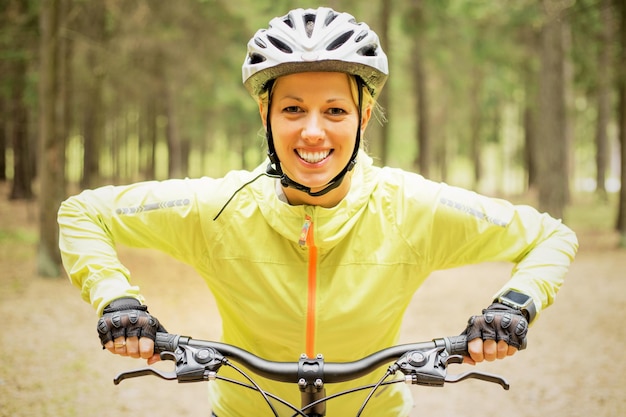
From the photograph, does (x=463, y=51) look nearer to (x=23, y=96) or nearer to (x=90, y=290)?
(x=23, y=96)

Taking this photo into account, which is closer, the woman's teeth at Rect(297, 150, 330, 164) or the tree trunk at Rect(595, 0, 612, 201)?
the woman's teeth at Rect(297, 150, 330, 164)

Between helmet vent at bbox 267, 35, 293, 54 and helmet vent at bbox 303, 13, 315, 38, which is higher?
helmet vent at bbox 303, 13, 315, 38

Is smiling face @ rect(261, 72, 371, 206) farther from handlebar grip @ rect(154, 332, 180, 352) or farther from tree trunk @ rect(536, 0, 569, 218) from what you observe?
tree trunk @ rect(536, 0, 569, 218)

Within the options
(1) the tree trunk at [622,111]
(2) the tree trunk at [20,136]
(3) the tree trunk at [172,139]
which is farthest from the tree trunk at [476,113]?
(2) the tree trunk at [20,136]

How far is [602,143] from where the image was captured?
26297 millimetres

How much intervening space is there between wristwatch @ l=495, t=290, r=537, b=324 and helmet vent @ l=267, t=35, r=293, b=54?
128cm

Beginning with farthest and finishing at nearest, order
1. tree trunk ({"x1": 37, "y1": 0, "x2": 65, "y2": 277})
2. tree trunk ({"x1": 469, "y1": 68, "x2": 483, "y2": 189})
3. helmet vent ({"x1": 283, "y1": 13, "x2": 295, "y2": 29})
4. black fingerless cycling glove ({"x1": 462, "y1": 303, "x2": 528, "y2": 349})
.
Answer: tree trunk ({"x1": 469, "y1": 68, "x2": 483, "y2": 189})
tree trunk ({"x1": 37, "y1": 0, "x2": 65, "y2": 277})
helmet vent ({"x1": 283, "y1": 13, "x2": 295, "y2": 29})
black fingerless cycling glove ({"x1": 462, "y1": 303, "x2": 528, "y2": 349})

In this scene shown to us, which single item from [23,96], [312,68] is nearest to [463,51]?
[23,96]

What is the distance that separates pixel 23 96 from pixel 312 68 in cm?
2039

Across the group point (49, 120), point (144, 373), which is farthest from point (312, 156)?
point (49, 120)

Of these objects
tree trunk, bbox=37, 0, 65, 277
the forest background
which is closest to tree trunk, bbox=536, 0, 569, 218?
the forest background

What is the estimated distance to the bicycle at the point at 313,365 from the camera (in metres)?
2.38

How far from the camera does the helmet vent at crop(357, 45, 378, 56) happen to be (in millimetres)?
2914

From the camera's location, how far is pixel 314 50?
2.73 meters
